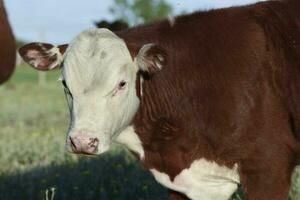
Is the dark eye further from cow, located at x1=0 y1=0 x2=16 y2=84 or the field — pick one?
cow, located at x1=0 y1=0 x2=16 y2=84

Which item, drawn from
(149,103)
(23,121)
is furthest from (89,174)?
(23,121)

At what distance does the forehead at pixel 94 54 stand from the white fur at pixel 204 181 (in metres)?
0.95

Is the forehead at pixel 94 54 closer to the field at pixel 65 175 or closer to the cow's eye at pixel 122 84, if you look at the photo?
the cow's eye at pixel 122 84

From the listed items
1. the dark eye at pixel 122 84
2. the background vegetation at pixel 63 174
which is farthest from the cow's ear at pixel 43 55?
the background vegetation at pixel 63 174

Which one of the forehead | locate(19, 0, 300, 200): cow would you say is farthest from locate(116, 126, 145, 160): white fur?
the forehead

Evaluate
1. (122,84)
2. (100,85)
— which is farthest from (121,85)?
(100,85)

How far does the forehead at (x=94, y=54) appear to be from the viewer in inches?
209

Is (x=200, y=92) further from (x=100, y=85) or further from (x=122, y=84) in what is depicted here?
(x=100, y=85)

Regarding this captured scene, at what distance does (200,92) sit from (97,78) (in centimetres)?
83

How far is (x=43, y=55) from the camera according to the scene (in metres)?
5.66

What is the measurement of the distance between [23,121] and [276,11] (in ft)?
34.9

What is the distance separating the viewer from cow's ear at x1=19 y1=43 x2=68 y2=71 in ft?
18.4

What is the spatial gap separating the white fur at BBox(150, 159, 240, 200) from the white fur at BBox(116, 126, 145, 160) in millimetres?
176

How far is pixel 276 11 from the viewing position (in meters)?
5.84
